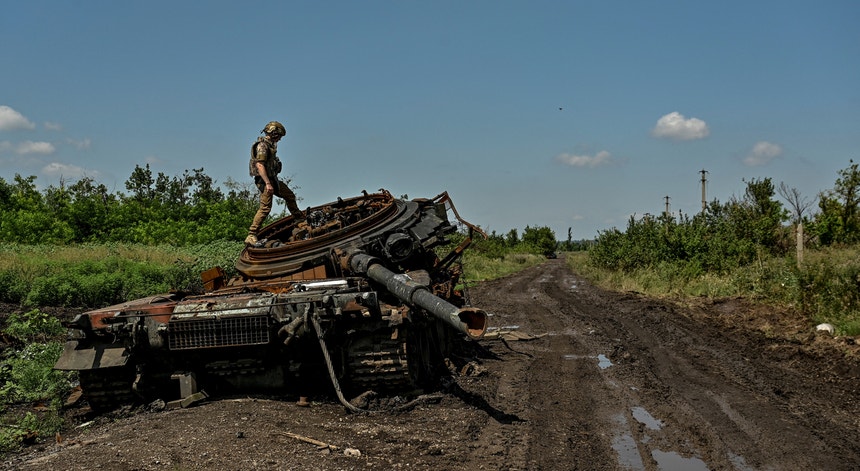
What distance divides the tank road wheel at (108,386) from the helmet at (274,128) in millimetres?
3483

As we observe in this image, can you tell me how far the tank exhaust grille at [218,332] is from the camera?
673cm

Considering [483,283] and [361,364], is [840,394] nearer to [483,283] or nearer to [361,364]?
[361,364]

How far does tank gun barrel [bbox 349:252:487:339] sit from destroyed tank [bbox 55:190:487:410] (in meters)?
0.01

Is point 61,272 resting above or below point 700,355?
above

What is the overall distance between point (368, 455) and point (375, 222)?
149 inches

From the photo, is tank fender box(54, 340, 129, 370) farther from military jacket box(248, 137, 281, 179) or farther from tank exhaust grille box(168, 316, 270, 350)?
military jacket box(248, 137, 281, 179)

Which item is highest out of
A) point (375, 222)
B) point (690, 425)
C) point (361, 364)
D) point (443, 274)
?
point (375, 222)

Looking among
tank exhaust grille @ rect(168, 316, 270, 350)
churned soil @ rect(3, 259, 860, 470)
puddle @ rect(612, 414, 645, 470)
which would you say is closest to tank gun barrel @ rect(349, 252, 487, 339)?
churned soil @ rect(3, 259, 860, 470)

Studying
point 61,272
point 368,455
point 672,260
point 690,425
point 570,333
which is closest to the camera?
point 368,455

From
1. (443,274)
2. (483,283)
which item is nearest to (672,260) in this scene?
(483,283)

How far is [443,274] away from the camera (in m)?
10.1

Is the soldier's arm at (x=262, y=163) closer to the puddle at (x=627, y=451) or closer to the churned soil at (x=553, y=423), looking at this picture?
the churned soil at (x=553, y=423)

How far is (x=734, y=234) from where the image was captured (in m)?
21.5

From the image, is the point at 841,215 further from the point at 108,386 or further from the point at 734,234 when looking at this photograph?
the point at 108,386
